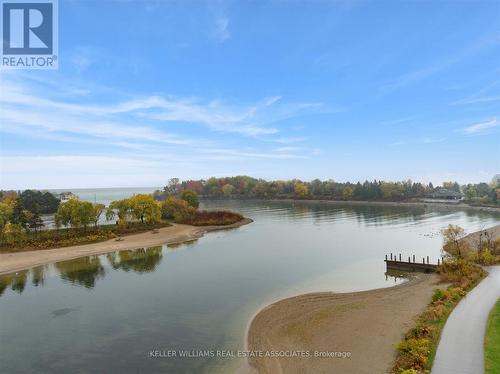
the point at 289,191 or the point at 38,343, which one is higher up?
the point at 289,191

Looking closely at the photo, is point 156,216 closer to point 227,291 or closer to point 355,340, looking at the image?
point 227,291

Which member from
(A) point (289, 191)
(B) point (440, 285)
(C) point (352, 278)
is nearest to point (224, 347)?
(C) point (352, 278)

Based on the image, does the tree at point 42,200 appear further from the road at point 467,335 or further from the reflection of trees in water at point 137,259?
the road at point 467,335

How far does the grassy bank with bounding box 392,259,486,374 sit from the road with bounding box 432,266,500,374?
0.40 metres

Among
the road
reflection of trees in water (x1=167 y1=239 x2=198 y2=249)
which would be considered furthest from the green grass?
reflection of trees in water (x1=167 y1=239 x2=198 y2=249)

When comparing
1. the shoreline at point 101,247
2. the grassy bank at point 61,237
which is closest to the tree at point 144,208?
the grassy bank at point 61,237

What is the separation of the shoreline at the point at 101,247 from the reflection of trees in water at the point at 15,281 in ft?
5.04

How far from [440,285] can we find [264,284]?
56.7ft

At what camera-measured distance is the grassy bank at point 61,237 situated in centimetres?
5112

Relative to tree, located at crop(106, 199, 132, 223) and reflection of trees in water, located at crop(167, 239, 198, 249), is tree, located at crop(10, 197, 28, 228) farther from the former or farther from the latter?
reflection of trees in water, located at crop(167, 239, 198, 249)

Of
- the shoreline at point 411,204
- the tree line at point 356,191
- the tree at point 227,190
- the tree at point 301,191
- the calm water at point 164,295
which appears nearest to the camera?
the calm water at point 164,295

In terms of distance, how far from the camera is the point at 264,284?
33406mm

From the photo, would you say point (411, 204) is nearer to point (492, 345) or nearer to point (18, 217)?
point (492, 345)

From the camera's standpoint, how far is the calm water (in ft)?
66.2
